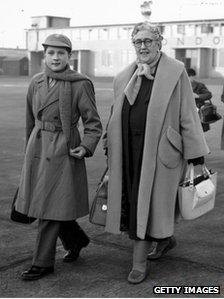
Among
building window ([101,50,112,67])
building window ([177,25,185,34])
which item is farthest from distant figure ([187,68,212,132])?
building window ([101,50,112,67])

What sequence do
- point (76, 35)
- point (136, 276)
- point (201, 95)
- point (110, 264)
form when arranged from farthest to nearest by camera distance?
point (76, 35), point (201, 95), point (110, 264), point (136, 276)

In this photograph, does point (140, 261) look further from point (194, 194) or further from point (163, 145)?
point (163, 145)

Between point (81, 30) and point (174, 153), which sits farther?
point (81, 30)

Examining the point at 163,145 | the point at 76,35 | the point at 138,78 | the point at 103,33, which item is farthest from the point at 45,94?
the point at 76,35

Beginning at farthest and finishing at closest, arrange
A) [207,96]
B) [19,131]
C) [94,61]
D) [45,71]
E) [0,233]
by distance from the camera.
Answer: [94,61]
[19,131]
[207,96]
[0,233]
[45,71]

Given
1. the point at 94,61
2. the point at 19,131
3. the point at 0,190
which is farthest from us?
the point at 94,61

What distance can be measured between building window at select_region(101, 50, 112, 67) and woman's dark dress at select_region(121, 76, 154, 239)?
66.0 meters

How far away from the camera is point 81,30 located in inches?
2886

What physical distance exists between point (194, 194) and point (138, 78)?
941 mm

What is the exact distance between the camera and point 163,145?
435 centimetres

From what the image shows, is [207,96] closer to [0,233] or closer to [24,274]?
[0,233]

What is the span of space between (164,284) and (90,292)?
552mm

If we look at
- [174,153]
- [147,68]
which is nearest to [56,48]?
[147,68]

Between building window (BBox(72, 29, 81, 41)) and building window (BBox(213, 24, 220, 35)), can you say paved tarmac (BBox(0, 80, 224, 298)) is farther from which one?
building window (BBox(72, 29, 81, 41))
